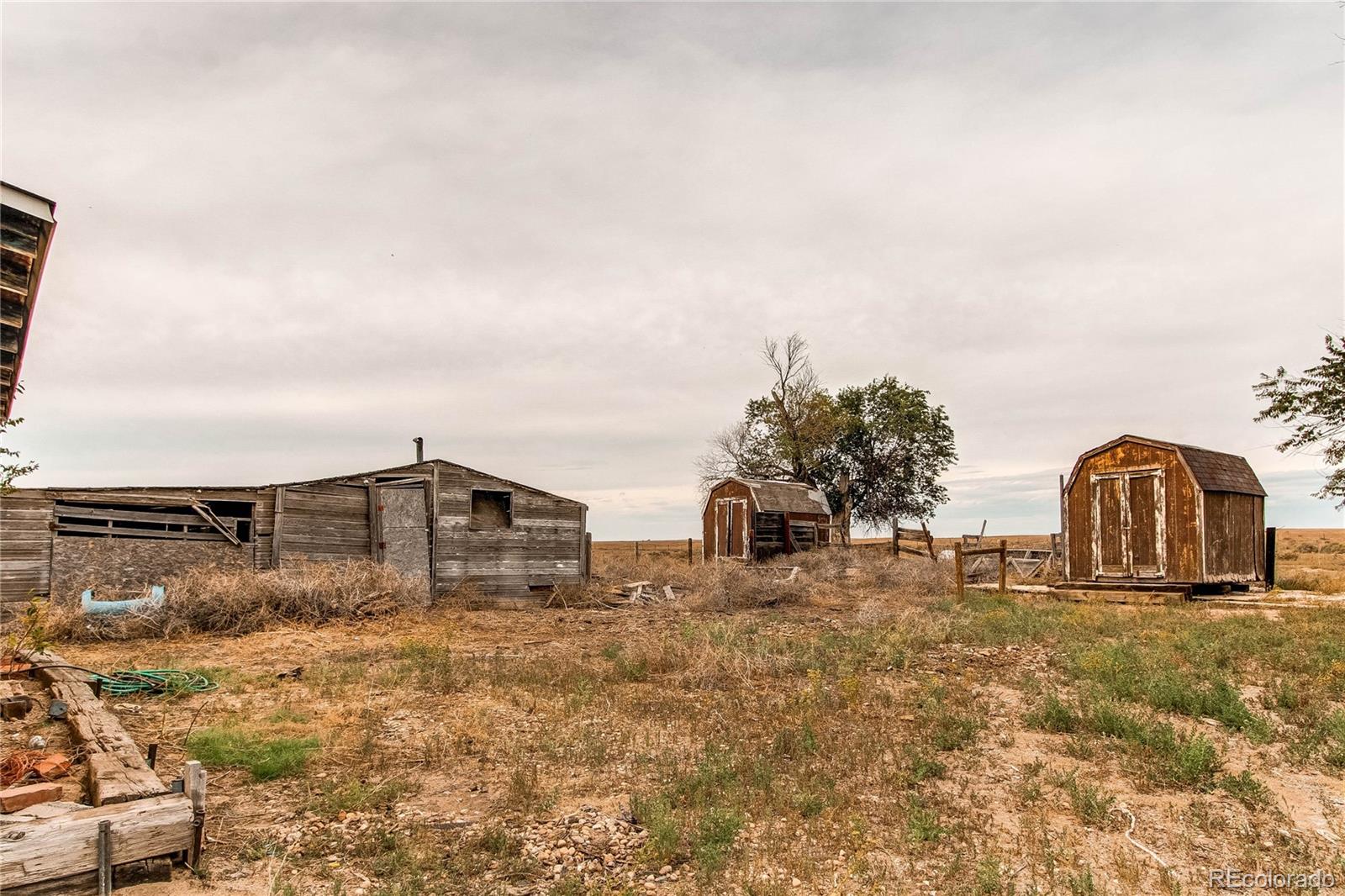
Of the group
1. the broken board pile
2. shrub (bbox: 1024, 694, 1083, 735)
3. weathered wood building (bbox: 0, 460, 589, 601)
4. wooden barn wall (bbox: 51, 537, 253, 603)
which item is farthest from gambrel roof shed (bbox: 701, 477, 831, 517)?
the broken board pile

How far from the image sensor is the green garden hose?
931cm

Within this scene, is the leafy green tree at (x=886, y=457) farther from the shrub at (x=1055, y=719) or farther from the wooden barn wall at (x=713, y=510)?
the shrub at (x=1055, y=719)

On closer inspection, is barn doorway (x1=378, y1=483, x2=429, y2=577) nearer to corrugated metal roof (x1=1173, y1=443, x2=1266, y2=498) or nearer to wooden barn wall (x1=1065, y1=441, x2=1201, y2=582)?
wooden barn wall (x1=1065, y1=441, x2=1201, y2=582)

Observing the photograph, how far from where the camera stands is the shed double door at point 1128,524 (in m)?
19.4

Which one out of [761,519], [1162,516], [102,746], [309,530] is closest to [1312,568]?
[1162,516]

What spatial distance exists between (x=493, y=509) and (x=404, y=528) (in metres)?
2.79

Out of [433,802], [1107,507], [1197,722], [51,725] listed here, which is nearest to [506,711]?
[433,802]

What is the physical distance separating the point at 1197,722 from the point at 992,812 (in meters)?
3.42

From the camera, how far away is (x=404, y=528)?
66.3ft

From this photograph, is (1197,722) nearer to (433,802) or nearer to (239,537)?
(433,802)

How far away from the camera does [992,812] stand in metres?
5.73

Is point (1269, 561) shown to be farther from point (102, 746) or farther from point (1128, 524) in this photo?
point (102, 746)
